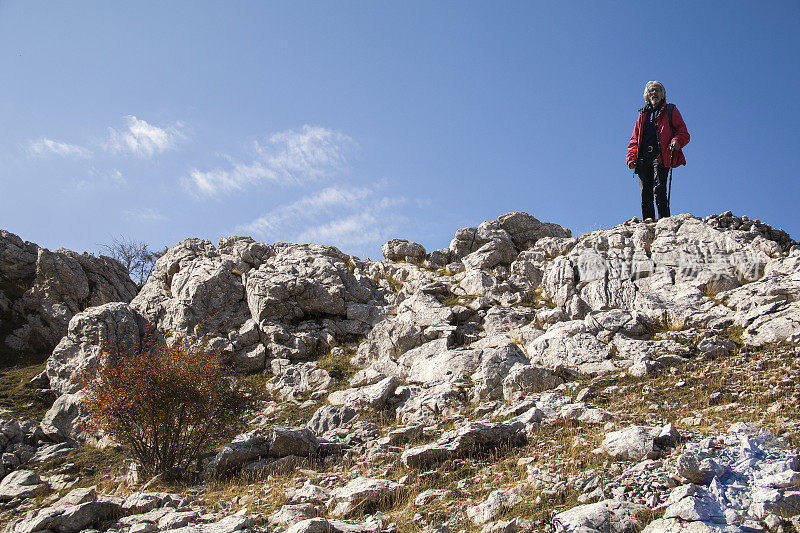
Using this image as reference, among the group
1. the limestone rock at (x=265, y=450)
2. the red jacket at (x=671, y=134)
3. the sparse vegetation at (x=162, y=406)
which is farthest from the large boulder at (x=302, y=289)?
the red jacket at (x=671, y=134)

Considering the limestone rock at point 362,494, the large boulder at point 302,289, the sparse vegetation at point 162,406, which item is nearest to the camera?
the limestone rock at point 362,494

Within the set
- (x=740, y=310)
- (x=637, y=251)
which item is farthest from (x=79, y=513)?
(x=637, y=251)

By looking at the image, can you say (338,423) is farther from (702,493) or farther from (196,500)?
(702,493)

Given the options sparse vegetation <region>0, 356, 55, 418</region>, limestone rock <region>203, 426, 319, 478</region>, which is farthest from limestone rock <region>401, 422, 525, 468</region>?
sparse vegetation <region>0, 356, 55, 418</region>

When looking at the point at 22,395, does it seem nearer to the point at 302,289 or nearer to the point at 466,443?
the point at 302,289

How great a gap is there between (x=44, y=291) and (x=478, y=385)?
24239mm

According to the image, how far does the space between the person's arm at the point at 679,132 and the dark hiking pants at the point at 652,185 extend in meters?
0.92

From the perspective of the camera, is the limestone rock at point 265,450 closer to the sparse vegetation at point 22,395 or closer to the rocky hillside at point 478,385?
the rocky hillside at point 478,385

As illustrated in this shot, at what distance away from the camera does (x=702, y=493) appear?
7629mm

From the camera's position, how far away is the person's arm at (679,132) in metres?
20.2

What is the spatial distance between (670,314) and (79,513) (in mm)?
16573

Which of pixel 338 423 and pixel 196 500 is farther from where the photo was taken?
pixel 338 423

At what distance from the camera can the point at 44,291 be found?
27.0 metres

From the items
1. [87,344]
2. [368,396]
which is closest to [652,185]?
[368,396]
